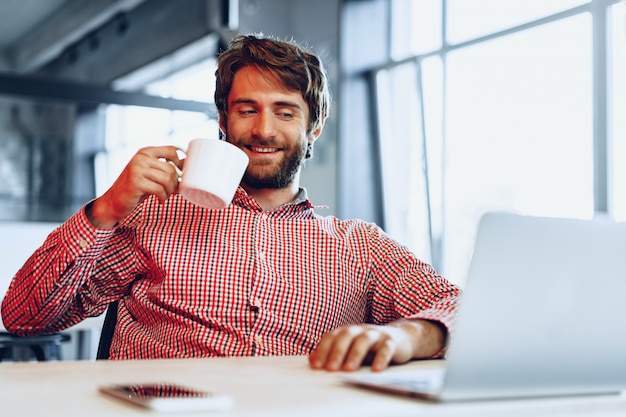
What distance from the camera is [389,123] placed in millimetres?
5203

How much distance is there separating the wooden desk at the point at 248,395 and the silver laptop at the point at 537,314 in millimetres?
23

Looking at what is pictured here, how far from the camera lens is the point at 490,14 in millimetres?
4359

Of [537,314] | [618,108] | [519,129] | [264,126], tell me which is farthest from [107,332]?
[519,129]

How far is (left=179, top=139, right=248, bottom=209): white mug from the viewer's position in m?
1.23

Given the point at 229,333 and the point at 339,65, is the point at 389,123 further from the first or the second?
the point at 229,333

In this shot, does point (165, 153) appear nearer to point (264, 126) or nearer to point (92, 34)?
point (264, 126)

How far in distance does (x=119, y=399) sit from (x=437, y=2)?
14.5 ft

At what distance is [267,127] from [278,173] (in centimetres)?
10

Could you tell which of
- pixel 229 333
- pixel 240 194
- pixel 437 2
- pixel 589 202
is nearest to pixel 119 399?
pixel 229 333

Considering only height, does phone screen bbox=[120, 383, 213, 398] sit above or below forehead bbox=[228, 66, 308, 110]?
below

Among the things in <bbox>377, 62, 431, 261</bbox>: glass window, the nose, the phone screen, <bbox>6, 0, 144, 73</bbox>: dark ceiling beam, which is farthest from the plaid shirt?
<bbox>6, 0, 144, 73</bbox>: dark ceiling beam

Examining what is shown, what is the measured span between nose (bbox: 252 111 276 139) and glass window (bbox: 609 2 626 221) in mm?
2331

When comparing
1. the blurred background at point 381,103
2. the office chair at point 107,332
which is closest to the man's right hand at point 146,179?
the office chair at point 107,332

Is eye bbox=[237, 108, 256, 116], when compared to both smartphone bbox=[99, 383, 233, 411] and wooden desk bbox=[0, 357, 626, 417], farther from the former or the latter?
smartphone bbox=[99, 383, 233, 411]
